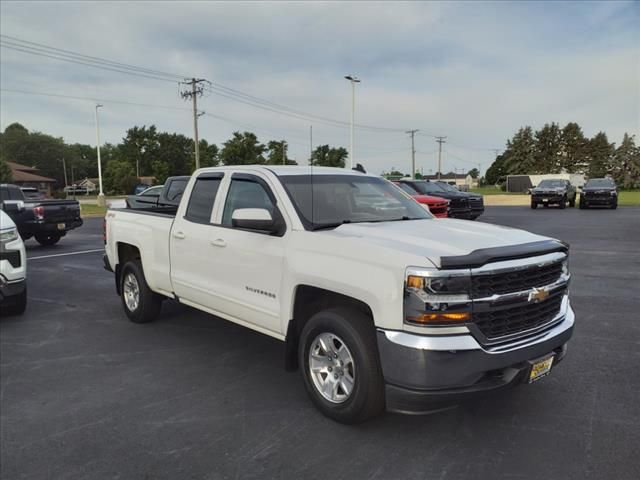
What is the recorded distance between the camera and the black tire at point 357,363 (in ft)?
10.6

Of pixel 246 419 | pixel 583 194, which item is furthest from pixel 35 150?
pixel 246 419

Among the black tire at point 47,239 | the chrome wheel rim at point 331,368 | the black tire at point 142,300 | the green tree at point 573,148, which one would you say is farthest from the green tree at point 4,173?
the green tree at point 573,148

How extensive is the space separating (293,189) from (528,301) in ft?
6.69

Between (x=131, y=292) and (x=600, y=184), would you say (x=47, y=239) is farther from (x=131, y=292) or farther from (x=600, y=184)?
(x=600, y=184)

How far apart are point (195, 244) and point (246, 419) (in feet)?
6.25

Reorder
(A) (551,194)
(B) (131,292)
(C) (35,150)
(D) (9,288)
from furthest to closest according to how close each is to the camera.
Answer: (C) (35,150) → (A) (551,194) → (B) (131,292) → (D) (9,288)

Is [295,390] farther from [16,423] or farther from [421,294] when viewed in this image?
[16,423]

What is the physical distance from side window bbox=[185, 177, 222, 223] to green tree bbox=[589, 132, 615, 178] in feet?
314

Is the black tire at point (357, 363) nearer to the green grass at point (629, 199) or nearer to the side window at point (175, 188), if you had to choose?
the side window at point (175, 188)

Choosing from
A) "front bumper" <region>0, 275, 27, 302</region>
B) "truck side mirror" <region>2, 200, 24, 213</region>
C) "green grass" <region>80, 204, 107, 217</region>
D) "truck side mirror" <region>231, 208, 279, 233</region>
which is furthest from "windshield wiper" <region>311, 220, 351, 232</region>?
"green grass" <region>80, 204, 107, 217</region>

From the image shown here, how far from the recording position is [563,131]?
9306 centimetres

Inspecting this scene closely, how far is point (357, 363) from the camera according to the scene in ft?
10.8

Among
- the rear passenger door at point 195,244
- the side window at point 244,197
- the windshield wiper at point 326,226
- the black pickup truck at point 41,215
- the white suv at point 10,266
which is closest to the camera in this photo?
the windshield wiper at point 326,226

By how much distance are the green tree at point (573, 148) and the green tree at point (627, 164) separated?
6.17m
